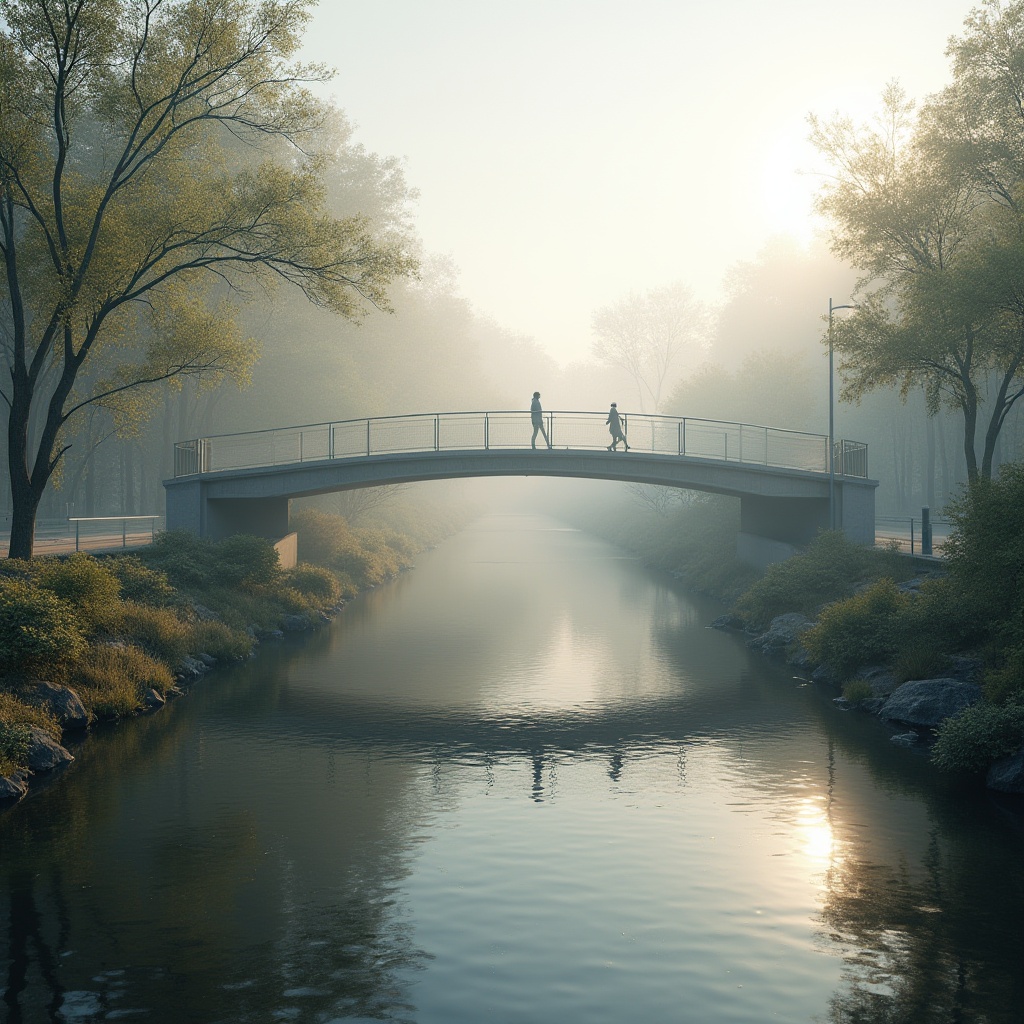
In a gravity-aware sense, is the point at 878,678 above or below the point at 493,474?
below

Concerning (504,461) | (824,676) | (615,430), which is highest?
(615,430)

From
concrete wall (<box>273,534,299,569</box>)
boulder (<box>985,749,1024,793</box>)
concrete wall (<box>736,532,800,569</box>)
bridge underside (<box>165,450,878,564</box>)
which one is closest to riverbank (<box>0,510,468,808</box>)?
concrete wall (<box>273,534,299,569</box>)

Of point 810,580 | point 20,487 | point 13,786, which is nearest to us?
point 13,786

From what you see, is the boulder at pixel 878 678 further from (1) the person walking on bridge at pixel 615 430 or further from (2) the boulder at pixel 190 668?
(1) the person walking on bridge at pixel 615 430

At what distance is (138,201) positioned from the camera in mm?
29609

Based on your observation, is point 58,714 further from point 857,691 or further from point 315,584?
point 315,584

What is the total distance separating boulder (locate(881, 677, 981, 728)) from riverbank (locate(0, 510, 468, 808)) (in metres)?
15.0

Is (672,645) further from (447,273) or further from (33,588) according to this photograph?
(447,273)

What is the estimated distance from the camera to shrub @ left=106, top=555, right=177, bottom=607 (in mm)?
27156

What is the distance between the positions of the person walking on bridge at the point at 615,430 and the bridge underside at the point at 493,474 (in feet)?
1.41

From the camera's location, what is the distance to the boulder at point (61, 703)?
19234mm

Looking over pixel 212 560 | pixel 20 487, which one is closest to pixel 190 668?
pixel 20 487

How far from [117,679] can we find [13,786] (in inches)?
224

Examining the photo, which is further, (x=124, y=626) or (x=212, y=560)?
(x=212, y=560)
